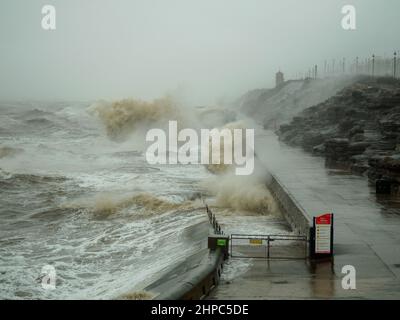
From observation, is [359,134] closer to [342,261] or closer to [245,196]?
[245,196]

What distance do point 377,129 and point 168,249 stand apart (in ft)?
72.6

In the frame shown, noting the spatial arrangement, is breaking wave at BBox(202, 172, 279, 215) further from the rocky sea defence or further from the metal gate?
the metal gate

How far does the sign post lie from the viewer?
36.8ft

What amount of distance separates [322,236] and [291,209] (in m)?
5.08

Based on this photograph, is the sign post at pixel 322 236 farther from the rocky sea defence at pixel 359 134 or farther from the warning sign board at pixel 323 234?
the rocky sea defence at pixel 359 134

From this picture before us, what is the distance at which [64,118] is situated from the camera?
64250mm

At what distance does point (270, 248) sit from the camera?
12359 mm

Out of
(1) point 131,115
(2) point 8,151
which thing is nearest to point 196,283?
(2) point 8,151

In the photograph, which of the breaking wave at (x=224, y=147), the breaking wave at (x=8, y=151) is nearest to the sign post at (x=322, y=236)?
the breaking wave at (x=224, y=147)
